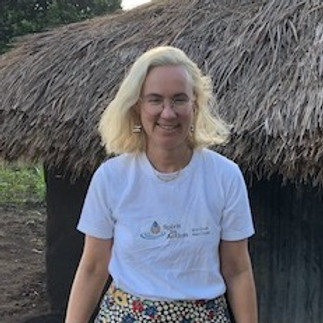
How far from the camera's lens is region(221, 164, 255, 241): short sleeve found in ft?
7.32

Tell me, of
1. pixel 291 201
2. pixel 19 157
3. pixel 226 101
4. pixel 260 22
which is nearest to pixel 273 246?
pixel 291 201

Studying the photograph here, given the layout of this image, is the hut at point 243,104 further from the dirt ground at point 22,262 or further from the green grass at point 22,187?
the green grass at point 22,187

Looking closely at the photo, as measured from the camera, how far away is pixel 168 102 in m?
2.21

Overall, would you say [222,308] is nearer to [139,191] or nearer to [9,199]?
[139,191]

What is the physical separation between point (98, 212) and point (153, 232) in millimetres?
170

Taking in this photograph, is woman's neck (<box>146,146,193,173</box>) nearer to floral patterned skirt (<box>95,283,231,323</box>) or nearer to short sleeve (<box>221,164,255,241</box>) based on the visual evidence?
short sleeve (<box>221,164,255,241</box>)

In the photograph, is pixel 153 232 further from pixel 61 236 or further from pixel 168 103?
pixel 61 236

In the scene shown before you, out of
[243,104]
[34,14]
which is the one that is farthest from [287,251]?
[34,14]

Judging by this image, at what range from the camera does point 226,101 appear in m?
4.62

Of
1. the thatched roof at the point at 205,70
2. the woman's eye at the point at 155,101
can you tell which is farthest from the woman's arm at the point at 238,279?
the thatched roof at the point at 205,70

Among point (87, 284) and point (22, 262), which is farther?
point (22, 262)

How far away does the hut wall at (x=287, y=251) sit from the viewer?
4.89 meters

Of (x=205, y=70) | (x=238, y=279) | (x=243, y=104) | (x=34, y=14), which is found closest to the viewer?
(x=238, y=279)

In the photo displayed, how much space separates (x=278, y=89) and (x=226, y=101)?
0.31 meters
